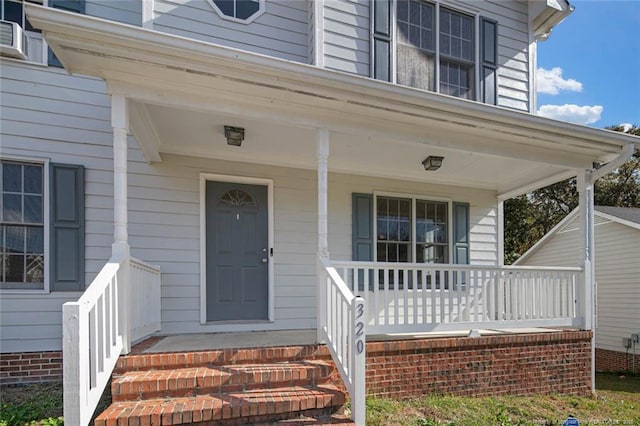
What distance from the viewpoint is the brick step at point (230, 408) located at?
2684 millimetres

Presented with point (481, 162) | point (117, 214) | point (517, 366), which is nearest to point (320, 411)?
point (117, 214)

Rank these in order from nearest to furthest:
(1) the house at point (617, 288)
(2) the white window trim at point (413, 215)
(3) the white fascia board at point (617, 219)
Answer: (2) the white window trim at point (413, 215) < (3) the white fascia board at point (617, 219) < (1) the house at point (617, 288)

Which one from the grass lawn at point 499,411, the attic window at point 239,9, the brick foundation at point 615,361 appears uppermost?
the attic window at point 239,9

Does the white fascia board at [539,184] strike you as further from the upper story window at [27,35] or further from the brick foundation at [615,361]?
the upper story window at [27,35]

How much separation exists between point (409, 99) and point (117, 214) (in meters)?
2.91

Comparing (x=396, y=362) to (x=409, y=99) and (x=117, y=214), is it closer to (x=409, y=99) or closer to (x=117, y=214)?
(x=409, y=99)

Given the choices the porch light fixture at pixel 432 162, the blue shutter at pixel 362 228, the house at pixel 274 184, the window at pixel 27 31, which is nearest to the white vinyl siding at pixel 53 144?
the house at pixel 274 184

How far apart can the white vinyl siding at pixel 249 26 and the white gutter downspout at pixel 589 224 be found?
4146 mm

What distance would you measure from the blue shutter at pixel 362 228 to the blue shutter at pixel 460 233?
59.9 inches

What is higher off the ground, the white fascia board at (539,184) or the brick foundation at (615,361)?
the white fascia board at (539,184)

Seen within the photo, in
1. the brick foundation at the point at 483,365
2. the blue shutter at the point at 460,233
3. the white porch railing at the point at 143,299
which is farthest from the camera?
the blue shutter at the point at 460,233

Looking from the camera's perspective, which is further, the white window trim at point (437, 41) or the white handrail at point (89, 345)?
the white window trim at point (437, 41)

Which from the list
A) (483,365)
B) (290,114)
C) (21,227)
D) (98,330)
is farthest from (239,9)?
(483,365)

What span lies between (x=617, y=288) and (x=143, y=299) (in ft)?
36.5
